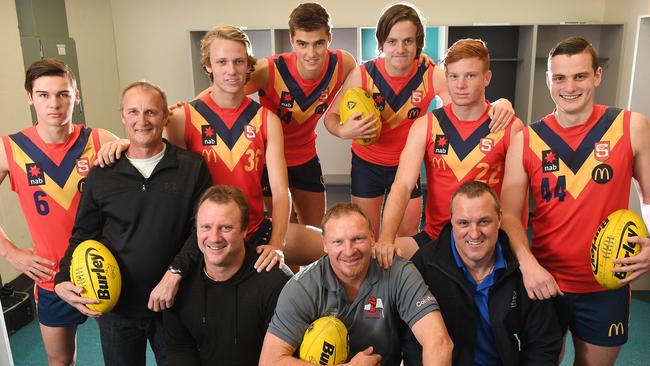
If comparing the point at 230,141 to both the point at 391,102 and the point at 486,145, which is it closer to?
the point at 391,102

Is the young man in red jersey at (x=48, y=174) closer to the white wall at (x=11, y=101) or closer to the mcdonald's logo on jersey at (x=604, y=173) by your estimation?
the white wall at (x=11, y=101)

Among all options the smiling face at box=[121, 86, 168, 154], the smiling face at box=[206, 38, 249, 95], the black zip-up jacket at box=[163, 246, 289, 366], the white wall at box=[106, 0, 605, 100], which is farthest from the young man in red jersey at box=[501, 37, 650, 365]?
the white wall at box=[106, 0, 605, 100]

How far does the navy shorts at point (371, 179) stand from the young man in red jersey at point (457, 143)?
2.07 feet

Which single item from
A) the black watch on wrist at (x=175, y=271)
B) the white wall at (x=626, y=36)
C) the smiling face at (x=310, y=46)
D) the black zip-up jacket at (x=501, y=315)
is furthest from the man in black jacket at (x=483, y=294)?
the white wall at (x=626, y=36)

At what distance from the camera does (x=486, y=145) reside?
2.44 meters

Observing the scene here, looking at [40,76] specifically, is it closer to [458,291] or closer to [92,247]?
[92,247]

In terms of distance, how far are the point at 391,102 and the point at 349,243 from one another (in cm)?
128

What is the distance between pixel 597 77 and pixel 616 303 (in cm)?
94

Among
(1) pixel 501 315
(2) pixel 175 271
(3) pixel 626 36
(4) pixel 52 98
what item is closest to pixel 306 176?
(2) pixel 175 271

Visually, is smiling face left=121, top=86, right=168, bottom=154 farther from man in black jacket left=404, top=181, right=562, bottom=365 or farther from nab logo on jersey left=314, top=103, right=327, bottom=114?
man in black jacket left=404, top=181, right=562, bottom=365

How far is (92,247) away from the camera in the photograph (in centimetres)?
219

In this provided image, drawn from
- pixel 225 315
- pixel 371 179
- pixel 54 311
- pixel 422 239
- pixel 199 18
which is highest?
pixel 199 18

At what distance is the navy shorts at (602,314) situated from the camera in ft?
7.39

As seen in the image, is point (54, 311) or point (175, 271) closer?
point (175, 271)
